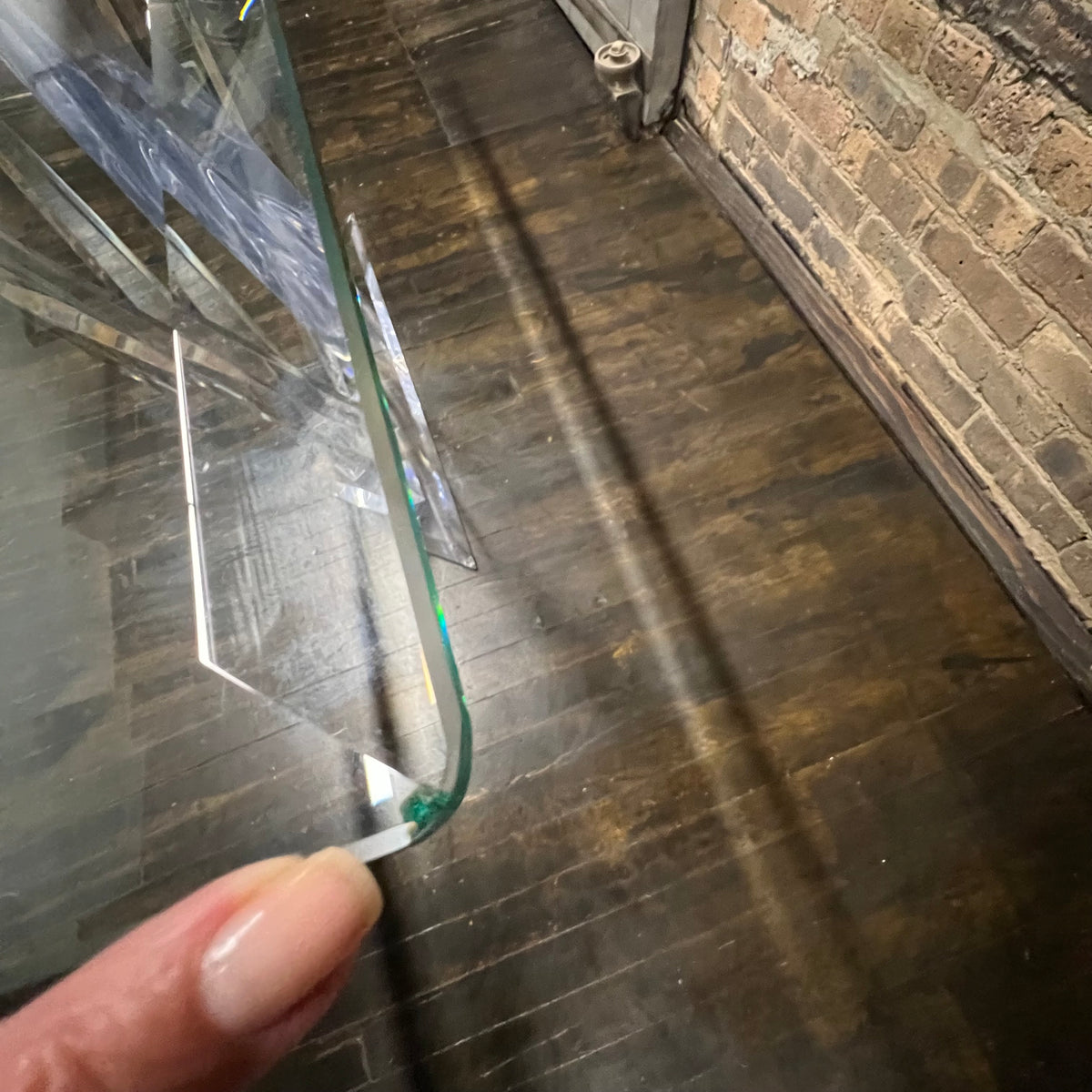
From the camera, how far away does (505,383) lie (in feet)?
4.73

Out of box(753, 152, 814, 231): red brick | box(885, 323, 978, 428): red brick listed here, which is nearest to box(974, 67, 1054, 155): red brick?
box(885, 323, 978, 428): red brick

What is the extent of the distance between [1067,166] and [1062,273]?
124mm

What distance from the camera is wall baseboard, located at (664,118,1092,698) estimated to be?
1112 millimetres

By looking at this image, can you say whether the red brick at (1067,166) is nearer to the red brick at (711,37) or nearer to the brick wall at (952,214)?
the brick wall at (952,214)

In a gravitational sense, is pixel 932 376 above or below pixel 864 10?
below

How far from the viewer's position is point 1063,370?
37.1 inches

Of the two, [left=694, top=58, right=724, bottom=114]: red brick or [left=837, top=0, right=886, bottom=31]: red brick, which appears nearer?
[left=837, top=0, right=886, bottom=31]: red brick

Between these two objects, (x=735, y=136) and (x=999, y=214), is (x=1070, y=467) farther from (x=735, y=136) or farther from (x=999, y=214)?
(x=735, y=136)

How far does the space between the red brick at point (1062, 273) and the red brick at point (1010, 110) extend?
0.12m

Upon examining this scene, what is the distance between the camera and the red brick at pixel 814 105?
1.19 m

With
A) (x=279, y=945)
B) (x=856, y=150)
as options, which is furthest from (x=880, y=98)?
(x=279, y=945)

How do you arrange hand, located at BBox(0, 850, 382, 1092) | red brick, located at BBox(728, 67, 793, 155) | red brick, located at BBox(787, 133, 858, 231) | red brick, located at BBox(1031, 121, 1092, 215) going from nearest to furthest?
hand, located at BBox(0, 850, 382, 1092) < red brick, located at BBox(1031, 121, 1092, 215) < red brick, located at BBox(787, 133, 858, 231) < red brick, located at BBox(728, 67, 793, 155)

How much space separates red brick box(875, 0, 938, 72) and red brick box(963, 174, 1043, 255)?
209mm

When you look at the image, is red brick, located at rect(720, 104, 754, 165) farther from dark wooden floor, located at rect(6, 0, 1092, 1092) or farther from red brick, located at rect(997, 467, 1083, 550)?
red brick, located at rect(997, 467, 1083, 550)
